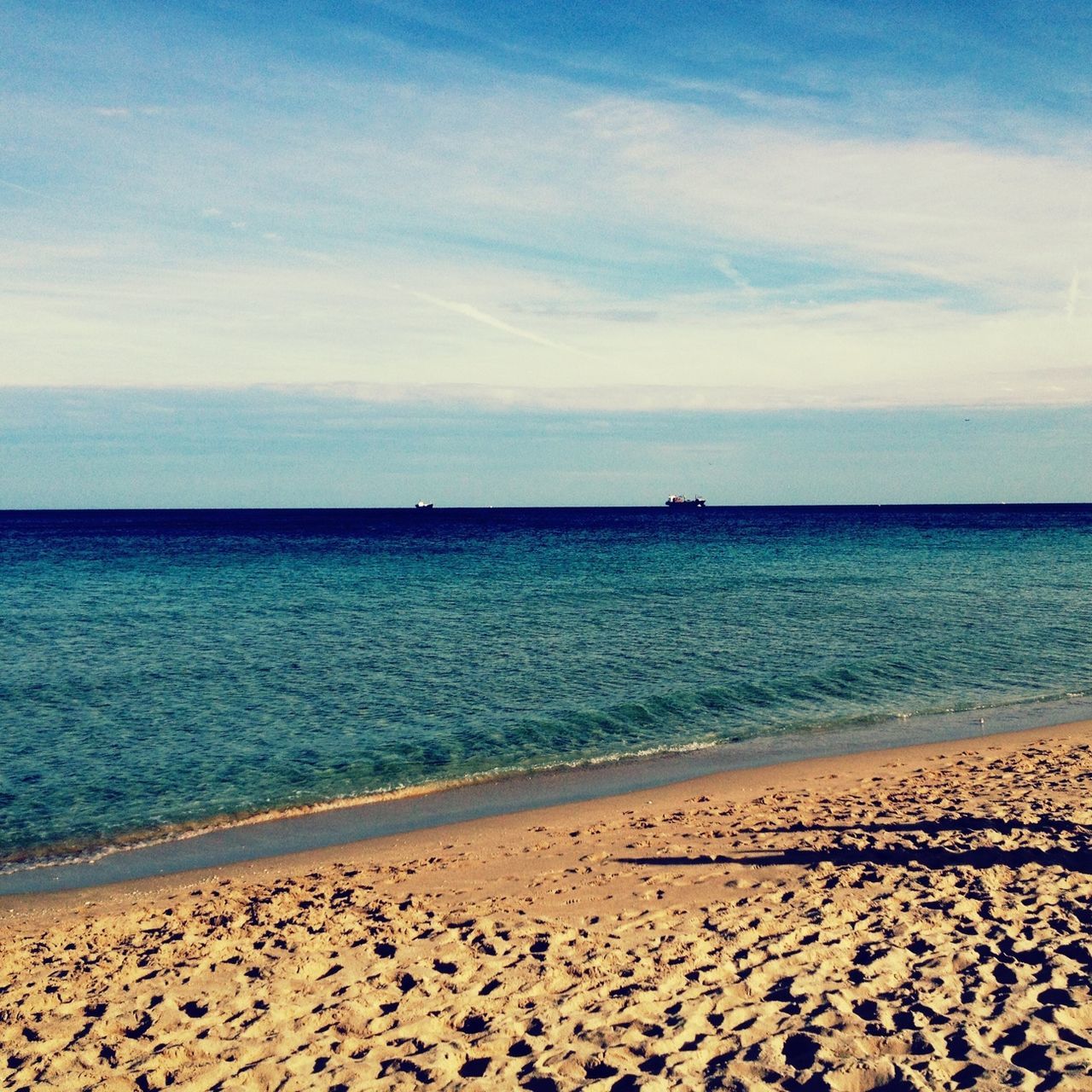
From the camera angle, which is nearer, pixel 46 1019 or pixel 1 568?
pixel 46 1019

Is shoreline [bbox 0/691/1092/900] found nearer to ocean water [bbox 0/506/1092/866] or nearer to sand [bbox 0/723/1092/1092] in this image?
ocean water [bbox 0/506/1092/866]

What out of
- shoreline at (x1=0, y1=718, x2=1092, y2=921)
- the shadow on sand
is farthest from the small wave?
the shadow on sand

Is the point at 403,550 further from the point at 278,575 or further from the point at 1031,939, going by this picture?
the point at 1031,939

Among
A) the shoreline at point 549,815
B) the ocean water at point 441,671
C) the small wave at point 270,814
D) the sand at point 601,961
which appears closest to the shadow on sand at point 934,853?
the sand at point 601,961

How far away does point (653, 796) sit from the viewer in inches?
563

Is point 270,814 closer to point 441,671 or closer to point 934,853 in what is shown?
point 934,853

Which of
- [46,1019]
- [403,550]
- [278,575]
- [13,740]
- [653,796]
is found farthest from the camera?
[403,550]

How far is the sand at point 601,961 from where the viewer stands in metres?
6.27

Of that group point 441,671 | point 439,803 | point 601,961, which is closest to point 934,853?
point 601,961

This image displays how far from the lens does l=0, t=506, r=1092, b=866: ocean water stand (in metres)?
15.6

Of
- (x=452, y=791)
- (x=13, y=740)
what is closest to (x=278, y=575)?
Answer: (x=13, y=740)

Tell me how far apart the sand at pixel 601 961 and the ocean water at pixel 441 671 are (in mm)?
3671

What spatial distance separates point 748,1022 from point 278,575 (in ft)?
155

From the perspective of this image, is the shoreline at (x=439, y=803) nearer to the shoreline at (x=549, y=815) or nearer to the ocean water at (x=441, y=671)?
the shoreline at (x=549, y=815)
